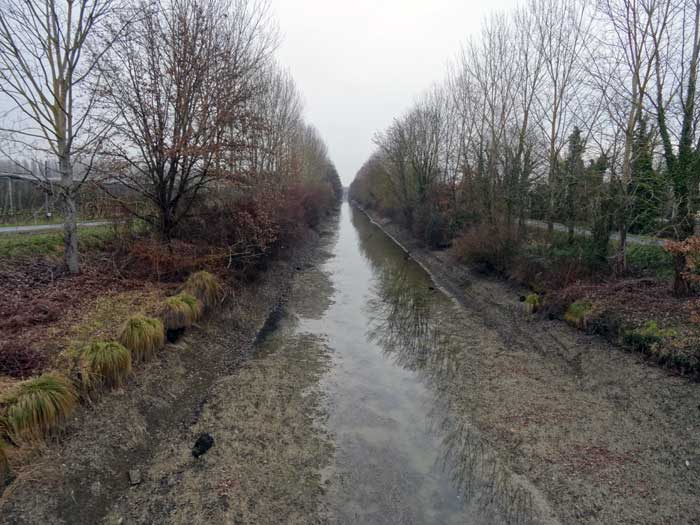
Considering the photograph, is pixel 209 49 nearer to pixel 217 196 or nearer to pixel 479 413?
pixel 217 196

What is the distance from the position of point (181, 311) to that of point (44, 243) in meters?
5.81

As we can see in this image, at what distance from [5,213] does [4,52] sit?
12509 millimetres

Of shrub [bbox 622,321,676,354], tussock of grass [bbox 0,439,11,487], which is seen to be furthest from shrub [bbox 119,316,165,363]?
shrub [bbox 622,321,676,354]

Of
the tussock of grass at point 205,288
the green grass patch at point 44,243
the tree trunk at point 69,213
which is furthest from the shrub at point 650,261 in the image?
the green grass patch at point 44,243

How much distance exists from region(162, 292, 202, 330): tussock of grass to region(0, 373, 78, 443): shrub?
359cm

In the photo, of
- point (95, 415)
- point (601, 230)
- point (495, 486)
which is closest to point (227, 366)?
point (95, 415)

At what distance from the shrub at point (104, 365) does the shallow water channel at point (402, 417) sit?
3.49 m

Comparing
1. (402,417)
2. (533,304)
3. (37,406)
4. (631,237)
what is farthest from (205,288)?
(631,237)

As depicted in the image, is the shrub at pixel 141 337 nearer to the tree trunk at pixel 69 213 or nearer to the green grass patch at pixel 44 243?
the tree trunk at pixel 69 213

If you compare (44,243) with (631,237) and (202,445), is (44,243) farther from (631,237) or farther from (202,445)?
(631,237)

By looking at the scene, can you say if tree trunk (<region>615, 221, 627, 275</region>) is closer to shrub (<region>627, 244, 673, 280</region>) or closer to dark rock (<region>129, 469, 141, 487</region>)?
shrub (<region>627, 244, 673, 280</region>)

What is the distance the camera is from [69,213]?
10.6 metres

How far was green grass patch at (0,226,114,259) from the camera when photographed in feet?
36.8

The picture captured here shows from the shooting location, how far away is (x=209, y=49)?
1295 cm
